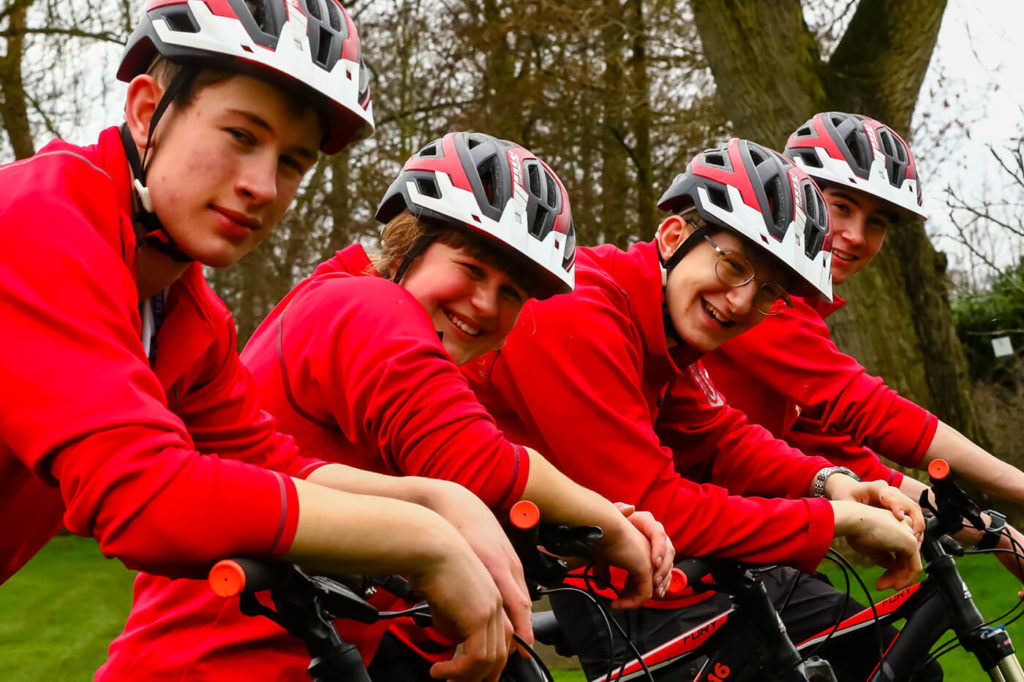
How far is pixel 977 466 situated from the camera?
4.04 metres

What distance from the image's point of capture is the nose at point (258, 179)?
1952 mm

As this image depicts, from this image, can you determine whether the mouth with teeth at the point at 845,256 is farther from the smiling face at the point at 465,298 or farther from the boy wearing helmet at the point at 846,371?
the smiling face at the point at 465,298

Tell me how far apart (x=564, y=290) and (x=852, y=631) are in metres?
Answer: 1.88

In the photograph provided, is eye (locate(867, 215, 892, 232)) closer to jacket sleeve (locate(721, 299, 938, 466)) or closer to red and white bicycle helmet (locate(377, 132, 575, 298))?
jacket sleeve (locate(721, 299, 938, 466))

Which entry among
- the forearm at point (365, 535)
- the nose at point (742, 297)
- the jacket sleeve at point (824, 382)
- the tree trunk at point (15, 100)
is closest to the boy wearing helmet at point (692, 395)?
the nose at point (742, 297)

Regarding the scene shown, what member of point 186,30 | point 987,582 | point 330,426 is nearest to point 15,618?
point 987,582

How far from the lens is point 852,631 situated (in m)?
4.05

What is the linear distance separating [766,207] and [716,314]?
0.35 m

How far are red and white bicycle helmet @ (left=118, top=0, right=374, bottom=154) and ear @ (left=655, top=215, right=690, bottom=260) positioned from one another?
1583 mm

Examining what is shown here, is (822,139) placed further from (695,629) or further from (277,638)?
(277,638)

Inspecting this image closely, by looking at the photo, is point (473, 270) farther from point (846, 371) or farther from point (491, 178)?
point (846, 371)

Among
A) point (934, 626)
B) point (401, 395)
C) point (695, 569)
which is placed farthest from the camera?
point (934, 626)

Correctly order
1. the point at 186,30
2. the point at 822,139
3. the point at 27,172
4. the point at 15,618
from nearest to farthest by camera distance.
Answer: the point at 27,172 < the point at 186,30 < the point at 822,139 < the point at 15,618

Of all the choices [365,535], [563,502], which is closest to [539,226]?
[563,502]
